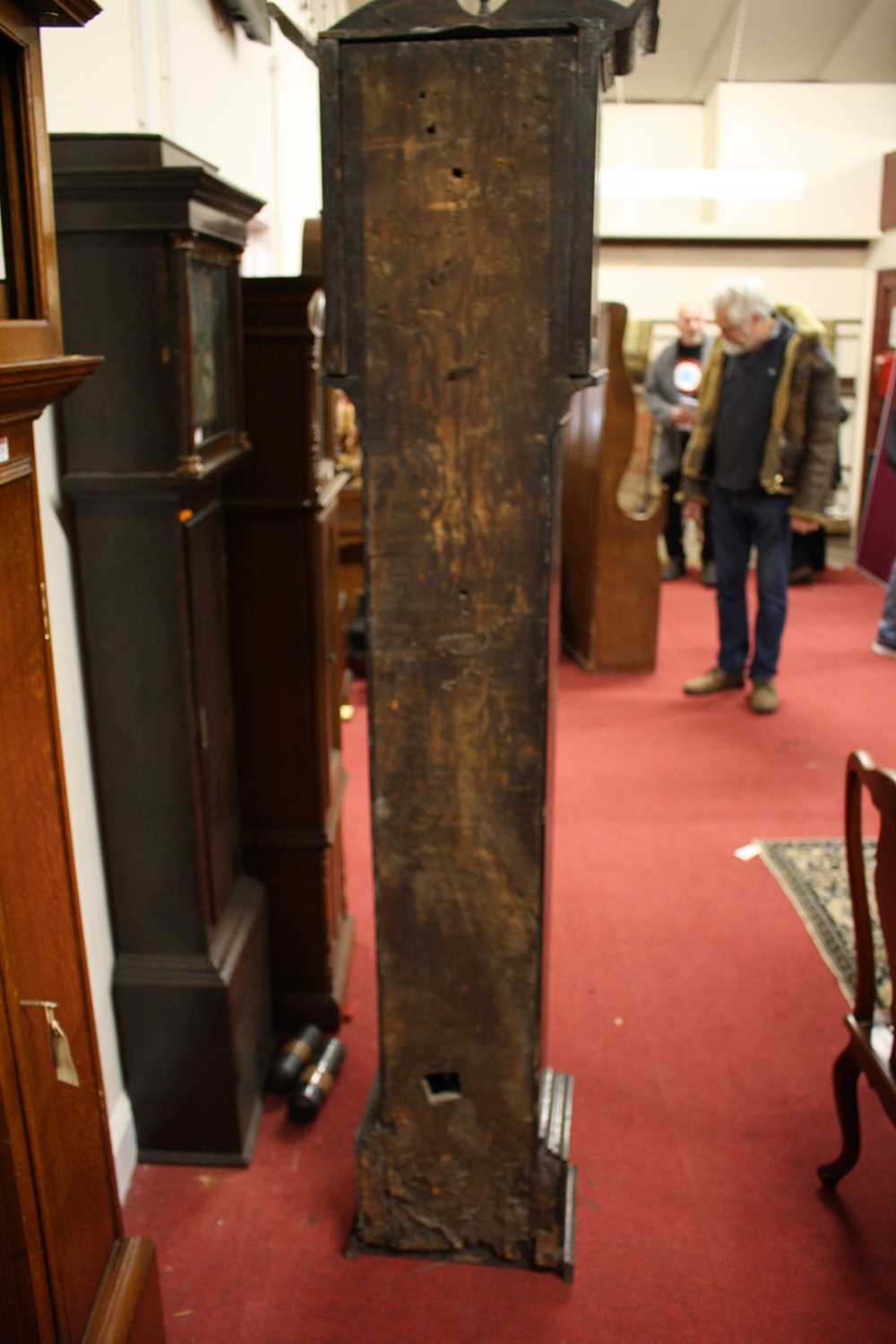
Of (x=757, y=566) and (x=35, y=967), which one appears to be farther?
(x=757, y=566)

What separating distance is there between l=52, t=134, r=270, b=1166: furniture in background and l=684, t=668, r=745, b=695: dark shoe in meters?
3.28

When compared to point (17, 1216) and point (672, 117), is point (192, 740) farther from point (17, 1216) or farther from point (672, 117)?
point (672, 117)

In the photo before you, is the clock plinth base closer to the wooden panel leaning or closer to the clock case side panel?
the clock case side panel

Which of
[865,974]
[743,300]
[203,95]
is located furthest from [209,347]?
[743,300]

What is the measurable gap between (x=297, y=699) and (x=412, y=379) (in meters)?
1.17

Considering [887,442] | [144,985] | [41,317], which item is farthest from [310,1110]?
[887,442]

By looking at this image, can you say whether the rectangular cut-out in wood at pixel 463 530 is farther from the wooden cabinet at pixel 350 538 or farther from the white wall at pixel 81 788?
the wooden cabinet at pixel 350 538

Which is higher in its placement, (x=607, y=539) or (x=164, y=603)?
(x=164, y=603)

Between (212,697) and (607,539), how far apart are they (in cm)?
349

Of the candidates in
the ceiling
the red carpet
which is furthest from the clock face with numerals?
the ceiling

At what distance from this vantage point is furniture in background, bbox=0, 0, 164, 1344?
1301mm

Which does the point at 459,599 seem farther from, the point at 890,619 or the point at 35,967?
the point at 890,619

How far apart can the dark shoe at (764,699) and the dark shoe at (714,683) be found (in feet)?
0.69

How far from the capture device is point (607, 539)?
5707 mm
